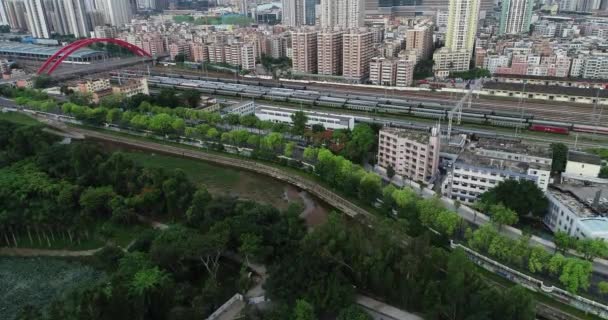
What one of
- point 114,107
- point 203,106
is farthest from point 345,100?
point 114,107

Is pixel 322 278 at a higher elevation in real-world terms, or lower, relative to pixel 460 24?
lower

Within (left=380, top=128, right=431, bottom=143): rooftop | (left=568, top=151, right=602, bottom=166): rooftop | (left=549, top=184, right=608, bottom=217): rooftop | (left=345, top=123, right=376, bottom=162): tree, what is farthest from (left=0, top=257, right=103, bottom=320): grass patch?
(left=568, top=151, right=602, bottom=166): rooftop

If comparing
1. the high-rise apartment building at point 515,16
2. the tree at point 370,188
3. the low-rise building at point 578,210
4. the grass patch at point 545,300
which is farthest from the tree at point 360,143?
the high-rise apartment building at point 515,16

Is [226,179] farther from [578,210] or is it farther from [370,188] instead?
[578,210]

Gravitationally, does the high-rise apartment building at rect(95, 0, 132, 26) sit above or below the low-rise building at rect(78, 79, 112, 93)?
above

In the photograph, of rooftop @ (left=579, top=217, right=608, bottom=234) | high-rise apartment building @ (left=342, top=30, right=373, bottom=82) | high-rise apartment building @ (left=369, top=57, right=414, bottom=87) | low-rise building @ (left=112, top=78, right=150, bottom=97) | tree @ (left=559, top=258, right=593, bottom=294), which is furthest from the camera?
high-rise apartment building @ (left=342, top=30, right=373, bottom=82)

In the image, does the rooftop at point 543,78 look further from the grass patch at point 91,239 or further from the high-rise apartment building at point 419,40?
the grass patch at point 91,239

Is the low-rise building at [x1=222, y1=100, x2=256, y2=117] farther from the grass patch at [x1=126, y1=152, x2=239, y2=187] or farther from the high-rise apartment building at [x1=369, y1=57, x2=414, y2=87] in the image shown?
the high-rise apartment building at [x1=369, y1=57, x2=414, y2=87]

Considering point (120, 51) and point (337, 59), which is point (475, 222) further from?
point (120, 51)
